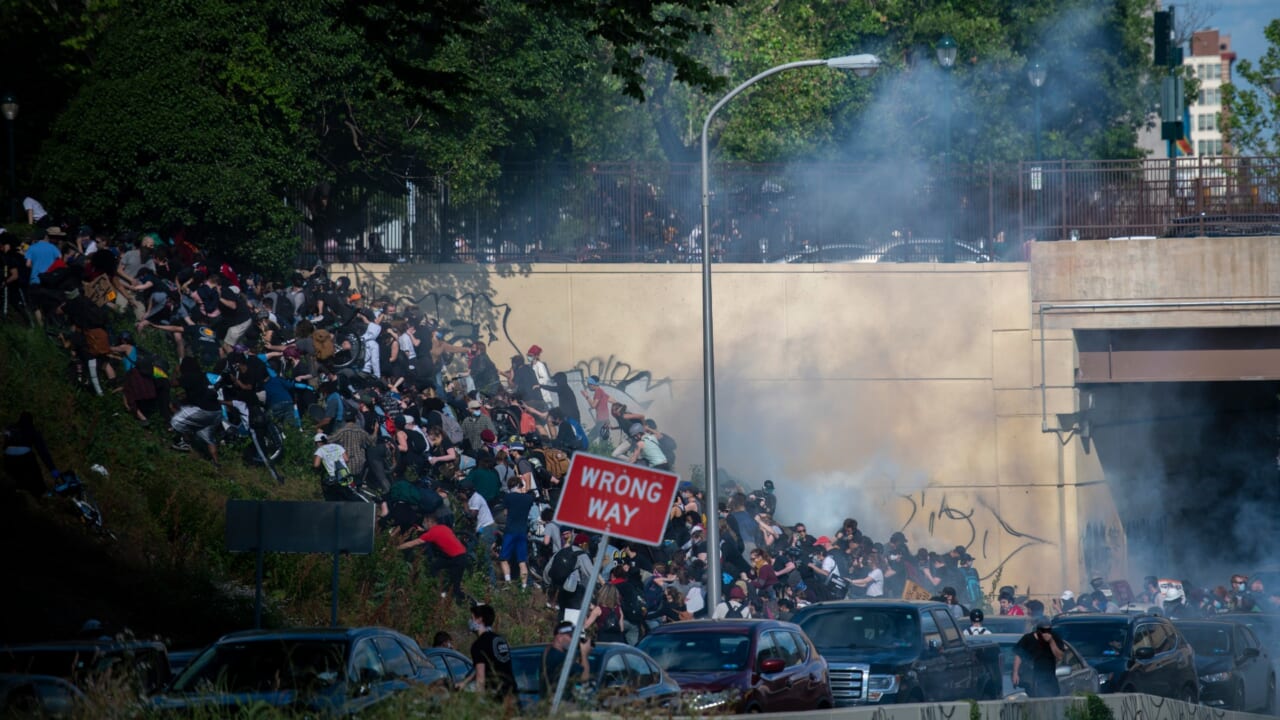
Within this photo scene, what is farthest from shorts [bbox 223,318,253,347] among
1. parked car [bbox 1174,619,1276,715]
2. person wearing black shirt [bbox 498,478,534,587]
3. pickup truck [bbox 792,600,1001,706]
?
parked car [bbox 1174,619,1276,715]

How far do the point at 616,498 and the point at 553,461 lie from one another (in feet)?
43.9

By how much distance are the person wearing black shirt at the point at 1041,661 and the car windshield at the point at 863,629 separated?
1365 mm

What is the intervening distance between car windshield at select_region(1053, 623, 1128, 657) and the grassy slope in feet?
22.0

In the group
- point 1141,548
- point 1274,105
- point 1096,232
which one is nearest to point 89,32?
point 1096,232

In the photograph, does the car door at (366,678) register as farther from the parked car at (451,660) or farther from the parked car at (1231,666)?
the parked car at (1231,666)

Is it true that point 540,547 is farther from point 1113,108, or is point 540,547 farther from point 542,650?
point 1113,108

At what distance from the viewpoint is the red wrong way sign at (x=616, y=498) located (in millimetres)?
10961

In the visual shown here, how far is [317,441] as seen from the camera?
68.1 feet

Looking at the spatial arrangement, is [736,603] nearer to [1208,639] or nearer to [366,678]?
[1208,639]

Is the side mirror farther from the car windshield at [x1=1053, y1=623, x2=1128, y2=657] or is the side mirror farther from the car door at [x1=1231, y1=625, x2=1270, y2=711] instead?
the car door at [x1=1231, y1=625, x2=1270, y2=711]

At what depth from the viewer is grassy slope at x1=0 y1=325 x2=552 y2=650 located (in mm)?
17062

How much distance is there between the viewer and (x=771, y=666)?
13.7 meters

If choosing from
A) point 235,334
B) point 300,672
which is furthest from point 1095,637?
point 235,334

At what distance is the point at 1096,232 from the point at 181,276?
18.9 meters
